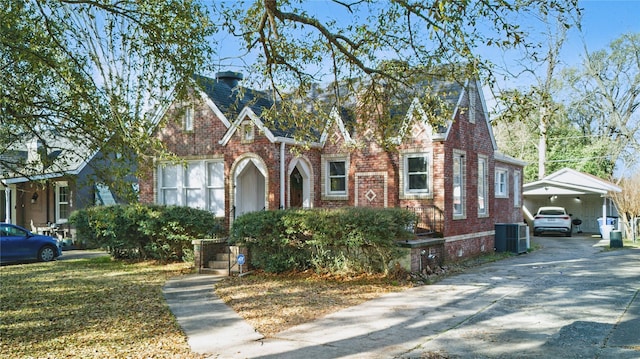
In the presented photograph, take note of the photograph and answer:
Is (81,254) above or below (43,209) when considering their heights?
below

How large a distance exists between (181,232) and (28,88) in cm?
750

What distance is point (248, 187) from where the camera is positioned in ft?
63.7

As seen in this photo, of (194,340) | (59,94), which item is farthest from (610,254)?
(59,94)

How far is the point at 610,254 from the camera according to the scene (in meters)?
19.8

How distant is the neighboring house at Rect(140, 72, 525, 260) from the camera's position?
16.9m

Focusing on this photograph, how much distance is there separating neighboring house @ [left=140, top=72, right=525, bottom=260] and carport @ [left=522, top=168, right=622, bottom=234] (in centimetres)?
1158

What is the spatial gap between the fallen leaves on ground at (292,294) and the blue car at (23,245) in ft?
28.8

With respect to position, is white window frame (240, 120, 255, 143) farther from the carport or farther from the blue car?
the carport

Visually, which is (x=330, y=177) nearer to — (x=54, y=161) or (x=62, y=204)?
(x=54, y=161)

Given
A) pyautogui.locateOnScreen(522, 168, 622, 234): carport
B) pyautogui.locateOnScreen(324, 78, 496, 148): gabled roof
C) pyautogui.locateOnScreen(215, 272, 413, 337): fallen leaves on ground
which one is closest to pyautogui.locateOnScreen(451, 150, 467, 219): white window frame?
pyautogui.locateOnScreen(324, 78, 496, 148): gabled roof

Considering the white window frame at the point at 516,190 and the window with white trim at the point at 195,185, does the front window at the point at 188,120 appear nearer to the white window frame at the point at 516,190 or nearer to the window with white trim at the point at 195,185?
the window with white trim at the point at 195,185

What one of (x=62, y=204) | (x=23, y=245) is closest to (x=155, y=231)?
(x=23, y=245)

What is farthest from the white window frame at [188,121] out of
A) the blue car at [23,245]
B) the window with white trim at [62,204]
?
the window with white trim at [62,204]

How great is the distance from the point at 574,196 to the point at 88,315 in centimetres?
3202
